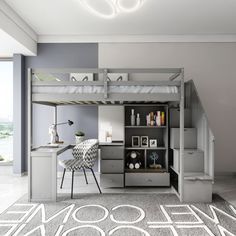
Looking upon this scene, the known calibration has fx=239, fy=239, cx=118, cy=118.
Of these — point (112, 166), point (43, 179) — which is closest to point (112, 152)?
point (112, 166)

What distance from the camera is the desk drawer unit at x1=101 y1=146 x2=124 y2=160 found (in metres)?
3.91

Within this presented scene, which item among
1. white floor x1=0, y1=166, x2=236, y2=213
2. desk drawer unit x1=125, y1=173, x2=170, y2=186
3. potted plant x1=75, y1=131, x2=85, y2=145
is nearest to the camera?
white floor x1=0, y1=166, x2=236, y2=213

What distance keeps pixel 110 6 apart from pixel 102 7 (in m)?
0.12

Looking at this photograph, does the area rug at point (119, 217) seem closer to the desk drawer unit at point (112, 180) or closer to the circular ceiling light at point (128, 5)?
the desk drawer unit at point (112, 180)

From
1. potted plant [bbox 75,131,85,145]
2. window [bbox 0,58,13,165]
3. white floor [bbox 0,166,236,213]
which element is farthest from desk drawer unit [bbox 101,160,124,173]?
window [bbox 0,58,13,165]

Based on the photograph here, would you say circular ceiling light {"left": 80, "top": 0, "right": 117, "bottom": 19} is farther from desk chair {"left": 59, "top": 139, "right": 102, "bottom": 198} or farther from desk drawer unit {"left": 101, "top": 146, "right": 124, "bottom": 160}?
desk drawer unit {"left": 101, "top": 146, "right": 124, "bottom": 160}

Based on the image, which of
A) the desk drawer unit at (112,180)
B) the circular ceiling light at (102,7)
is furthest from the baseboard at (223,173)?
the circular ceiling light at (102,7)

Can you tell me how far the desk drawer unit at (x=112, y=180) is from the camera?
389cm

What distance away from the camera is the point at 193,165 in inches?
143

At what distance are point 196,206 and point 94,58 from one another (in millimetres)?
3094

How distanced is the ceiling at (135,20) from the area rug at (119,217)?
269cm

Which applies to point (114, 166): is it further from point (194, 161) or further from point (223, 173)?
point (223, 173)

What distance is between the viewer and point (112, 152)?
3922mm

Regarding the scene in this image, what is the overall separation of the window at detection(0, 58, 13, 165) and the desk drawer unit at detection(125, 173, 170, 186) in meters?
2.55
